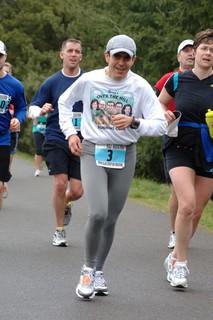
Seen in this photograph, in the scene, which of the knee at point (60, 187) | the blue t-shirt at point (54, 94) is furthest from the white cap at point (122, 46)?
the knee at point (60, 187)

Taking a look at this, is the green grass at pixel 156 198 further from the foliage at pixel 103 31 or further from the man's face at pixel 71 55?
the foliage at pixel 103 31

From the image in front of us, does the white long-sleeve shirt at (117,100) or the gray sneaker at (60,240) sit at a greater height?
the white long-sleeve shirt at (117,100)

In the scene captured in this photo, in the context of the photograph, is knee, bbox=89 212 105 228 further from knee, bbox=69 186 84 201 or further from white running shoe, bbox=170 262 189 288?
knee, bbox=69 186 84 201

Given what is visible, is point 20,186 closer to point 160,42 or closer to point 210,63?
point 160,42

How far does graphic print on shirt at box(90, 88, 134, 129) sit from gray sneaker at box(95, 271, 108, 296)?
3.90 feet

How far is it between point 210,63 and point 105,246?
1818 mm

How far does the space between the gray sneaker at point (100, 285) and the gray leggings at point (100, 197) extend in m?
0.07

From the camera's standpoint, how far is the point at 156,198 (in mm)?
17172

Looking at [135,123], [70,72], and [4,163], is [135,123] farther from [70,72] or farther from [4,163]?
[70,72]

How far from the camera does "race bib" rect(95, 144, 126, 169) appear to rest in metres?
7.59

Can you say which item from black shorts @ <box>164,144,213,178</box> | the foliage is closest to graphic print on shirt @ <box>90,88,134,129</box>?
black shorts @ <box>164,144,213,178</box>

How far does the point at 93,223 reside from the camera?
7516 mm

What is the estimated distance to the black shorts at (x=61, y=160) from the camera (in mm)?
10609

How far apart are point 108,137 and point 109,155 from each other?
5.5 inches
